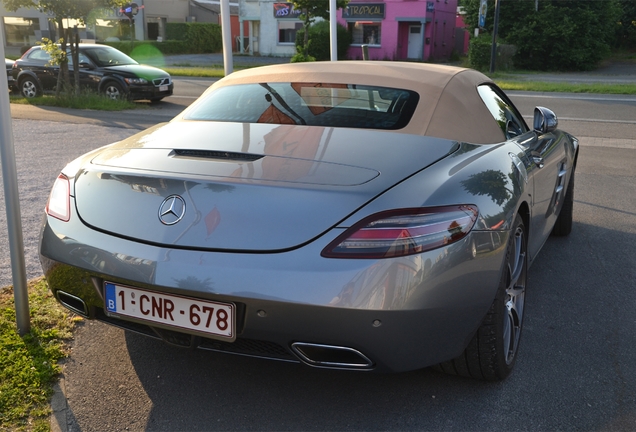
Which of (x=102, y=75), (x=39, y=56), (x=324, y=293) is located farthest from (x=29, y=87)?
(x=324, y=293)

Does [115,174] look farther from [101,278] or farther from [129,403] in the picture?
[129,403]


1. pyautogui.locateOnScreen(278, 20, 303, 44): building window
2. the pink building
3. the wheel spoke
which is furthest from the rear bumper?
pyautogui.locateOnScreen(278, 20, 303, 44): building window

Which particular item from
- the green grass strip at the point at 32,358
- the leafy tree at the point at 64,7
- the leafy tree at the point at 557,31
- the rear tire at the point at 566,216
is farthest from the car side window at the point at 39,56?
the leafy tree at the point at 557,31

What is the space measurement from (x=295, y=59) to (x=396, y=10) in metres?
13.2

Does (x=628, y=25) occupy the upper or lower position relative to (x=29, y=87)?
upper

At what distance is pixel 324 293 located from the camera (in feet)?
7.55

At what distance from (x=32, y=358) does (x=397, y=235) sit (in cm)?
186

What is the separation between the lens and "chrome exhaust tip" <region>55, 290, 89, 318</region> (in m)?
2.74

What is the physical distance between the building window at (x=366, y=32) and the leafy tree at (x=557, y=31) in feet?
22.0

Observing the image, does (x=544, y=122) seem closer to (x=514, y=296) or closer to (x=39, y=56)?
(x=514, y=296)

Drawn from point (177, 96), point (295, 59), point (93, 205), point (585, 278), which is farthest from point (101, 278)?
point (295, 59)

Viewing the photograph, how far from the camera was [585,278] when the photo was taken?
4.46 m

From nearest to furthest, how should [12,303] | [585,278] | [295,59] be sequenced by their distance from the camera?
[12,303] < [585,278] < [295,59]

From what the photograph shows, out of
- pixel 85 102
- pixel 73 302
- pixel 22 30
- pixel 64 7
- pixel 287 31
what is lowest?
pixel 85 102
